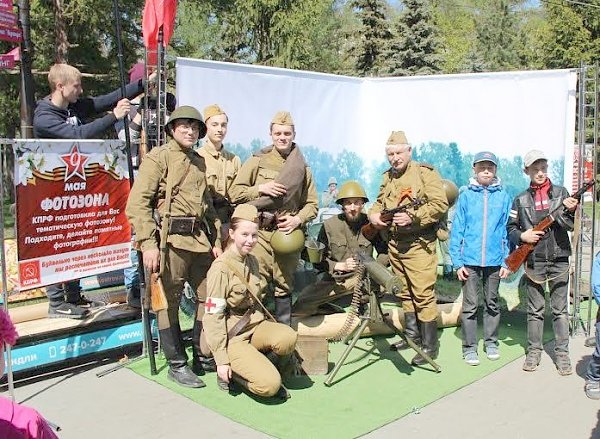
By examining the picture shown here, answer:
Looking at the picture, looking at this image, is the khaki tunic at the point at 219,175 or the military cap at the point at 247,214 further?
the khaki tunic at the point at 219,175

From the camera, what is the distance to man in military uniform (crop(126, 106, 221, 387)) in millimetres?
A: 4891

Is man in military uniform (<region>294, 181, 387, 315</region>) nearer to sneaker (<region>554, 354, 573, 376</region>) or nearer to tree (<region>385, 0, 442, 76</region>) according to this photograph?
sneaker (<region>554, 354, 573, 376</region>)

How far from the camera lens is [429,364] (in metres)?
5.66

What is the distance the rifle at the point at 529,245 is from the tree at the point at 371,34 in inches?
802

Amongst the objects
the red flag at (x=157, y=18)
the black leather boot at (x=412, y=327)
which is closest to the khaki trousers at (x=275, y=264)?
the black leather boot at (x=412, y=327)

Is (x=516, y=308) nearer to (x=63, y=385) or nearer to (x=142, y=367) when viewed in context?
(x=142, y=367)

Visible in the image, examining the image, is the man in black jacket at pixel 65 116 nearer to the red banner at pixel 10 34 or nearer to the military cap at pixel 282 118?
the military cap at pixel 282 118

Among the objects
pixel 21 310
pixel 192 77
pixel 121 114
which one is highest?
pixel 192 77

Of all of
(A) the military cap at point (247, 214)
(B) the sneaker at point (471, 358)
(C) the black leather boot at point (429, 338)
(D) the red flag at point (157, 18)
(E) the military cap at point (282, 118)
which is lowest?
(B) the sneaker at point (471, 358)

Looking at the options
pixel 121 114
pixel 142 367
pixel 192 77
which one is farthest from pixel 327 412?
pixel 192 77

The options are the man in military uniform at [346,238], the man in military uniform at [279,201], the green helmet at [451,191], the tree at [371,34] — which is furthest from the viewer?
the tree at [371,34]

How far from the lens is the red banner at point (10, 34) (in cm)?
883

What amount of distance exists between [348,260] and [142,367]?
2.12 m

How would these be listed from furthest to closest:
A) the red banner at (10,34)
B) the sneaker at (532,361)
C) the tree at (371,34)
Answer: the tree at (371,34)
the red banner at (10,34)
the sneaker at (532,361)
